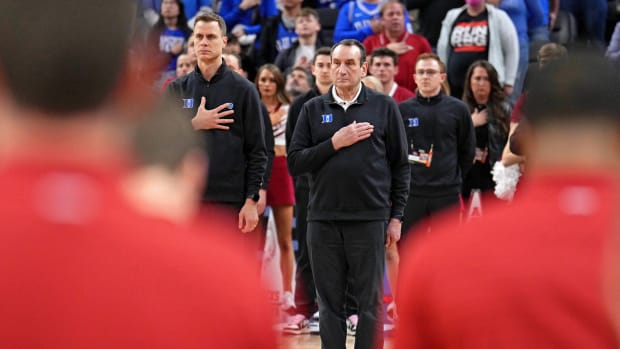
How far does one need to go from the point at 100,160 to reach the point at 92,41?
0.62 ft

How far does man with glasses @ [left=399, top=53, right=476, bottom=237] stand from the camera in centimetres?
799

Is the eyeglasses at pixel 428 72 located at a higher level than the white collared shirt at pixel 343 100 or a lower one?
higher

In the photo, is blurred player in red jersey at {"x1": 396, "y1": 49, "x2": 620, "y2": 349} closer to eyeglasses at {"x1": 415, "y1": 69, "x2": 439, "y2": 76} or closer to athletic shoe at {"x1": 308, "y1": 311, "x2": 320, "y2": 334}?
eyeglasses at {"x1": 415, "y1": 69, "x2": 439, "y2": 76}

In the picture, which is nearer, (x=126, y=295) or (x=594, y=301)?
(x=126, y=295)

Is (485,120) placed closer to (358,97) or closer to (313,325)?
(313,325)

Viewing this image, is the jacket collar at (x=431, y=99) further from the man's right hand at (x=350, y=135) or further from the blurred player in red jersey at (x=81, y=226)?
the blurred player in red jersey at (x=81, y=226)

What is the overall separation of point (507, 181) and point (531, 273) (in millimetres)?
5896

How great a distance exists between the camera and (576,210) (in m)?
2.14

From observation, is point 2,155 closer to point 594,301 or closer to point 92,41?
point 92,41

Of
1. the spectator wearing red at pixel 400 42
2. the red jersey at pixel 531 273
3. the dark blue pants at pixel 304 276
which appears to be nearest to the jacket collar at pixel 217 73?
the dark blue pants at pixel 304 276

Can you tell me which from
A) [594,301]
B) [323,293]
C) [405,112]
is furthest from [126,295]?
[405,112]

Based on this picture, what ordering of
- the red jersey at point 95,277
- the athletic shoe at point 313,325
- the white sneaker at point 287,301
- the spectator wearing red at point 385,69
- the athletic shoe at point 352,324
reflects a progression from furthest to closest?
the spectator wearing red at point 385,69
the white sneaker at point 287,301
the athletic shoe at point 313,325
the athletic shoe at point 352,324
the red jersey at point 95,277

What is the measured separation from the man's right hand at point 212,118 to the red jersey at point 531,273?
13.6 feet

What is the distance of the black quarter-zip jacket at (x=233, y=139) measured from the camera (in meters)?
6.38
